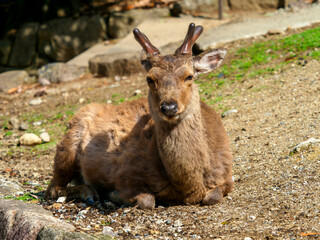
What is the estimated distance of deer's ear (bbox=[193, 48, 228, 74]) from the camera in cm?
566

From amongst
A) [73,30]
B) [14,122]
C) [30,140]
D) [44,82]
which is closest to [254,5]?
[73,30]

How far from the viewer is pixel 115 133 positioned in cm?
625

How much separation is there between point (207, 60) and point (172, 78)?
29.6 inches

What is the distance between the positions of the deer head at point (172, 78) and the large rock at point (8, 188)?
2.21 meters

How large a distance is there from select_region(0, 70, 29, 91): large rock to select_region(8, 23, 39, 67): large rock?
3.05 metres

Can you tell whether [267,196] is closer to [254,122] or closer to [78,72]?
[254,122]

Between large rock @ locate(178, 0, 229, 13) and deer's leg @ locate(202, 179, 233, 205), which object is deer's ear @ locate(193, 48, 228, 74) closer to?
deer's leg @ locate(202, 179, 233, 205)

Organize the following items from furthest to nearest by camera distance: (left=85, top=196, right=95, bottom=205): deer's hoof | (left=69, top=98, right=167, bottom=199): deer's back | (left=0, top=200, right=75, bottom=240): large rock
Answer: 1. (left=85, top=196, right=95, bottom=205): deer's hoof
2. (left=69, top=98, right=167, bottom=199): deer's back
3. (left=0, top=200, right=75, bottom=240): large rock

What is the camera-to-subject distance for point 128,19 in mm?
15570

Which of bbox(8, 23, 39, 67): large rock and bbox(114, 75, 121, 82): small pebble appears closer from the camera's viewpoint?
bbox(114, 75, 121, 82): small pebble

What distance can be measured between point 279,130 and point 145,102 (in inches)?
79.5

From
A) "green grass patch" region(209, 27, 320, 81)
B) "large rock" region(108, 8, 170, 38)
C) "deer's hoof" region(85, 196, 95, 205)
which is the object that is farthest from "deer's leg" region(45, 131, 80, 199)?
"large rock" region(108, 8, 170, 38)

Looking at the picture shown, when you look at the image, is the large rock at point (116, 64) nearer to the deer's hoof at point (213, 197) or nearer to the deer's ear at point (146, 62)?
the deer's ear at point (146, 62)

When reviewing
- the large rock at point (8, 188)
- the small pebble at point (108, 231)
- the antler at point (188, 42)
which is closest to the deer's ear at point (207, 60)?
the antler at point (188, 42)
